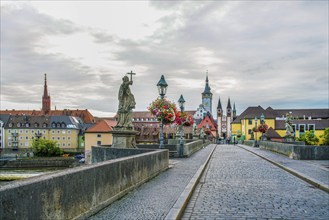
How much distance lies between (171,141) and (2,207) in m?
35.3

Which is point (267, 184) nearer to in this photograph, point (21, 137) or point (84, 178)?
point (84, 178)

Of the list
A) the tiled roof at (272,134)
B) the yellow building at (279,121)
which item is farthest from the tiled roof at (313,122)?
the tiled roof at (272,134)

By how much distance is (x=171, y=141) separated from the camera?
39.5 metres

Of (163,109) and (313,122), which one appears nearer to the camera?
(163,109)

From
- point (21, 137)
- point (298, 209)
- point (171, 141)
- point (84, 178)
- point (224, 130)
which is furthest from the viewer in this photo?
point (224, 130)

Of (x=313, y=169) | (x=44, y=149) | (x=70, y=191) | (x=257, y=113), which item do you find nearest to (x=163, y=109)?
(x=313, y=169)

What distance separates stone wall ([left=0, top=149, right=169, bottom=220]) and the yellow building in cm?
9997

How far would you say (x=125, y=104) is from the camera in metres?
19.9

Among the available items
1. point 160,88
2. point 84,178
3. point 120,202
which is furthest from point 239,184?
point 160,88

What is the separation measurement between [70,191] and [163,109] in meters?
18.4

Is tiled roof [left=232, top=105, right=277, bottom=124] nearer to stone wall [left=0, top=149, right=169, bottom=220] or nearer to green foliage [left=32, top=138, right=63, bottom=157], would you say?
green foliage [left=32, top=138, right=63, bottom=157]

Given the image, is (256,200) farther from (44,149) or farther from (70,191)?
(44,149)

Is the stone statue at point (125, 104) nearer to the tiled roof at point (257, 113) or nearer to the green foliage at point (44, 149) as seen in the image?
the green foliage at point (44, 149)

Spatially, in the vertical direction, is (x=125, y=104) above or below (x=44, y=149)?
above
